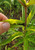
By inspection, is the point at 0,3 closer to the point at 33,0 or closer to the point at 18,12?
the point at 18,12

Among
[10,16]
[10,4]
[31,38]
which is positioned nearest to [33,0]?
[31,38]

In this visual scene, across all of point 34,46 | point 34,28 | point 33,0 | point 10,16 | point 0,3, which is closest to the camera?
point 33,0

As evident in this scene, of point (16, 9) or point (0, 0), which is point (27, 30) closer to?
point (16, 9)

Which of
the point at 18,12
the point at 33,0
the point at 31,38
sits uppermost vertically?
the point at 33,0

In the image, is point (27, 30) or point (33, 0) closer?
point (33, 0)

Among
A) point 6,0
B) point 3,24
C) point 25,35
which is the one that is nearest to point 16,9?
point 6,0

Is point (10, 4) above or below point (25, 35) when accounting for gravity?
above

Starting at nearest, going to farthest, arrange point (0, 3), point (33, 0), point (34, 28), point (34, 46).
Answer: point (33, 0), point (34, 28), point (34, 46), point (0, 3)

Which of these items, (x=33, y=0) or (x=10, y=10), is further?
(x=10, y=10)


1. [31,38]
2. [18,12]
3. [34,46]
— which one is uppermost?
[18,12]
